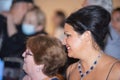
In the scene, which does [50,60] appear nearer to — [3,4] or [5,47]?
[5,47]

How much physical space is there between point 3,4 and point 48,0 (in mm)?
967

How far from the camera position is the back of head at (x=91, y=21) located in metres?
1.56

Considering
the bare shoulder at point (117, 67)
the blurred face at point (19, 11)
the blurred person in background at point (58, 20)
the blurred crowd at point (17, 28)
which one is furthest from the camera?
the blurred person in background at point (58, 20)

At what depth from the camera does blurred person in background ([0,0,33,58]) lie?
318 cm

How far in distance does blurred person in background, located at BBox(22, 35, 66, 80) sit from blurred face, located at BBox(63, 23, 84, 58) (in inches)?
3.8

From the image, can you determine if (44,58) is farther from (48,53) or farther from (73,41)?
(73,41)

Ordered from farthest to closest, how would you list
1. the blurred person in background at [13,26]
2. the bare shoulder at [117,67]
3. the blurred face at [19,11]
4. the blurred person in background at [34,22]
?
1. the blurred face at [19,11]
2. the blurred person in background at [34,22]
3. the blurred person in background at [13,26]
4. the bare shoulder at [117,67]

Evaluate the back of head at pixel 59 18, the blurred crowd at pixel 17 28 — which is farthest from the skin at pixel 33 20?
the back of head at pixel 59 18

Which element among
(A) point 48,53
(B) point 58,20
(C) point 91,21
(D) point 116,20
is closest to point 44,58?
(A) point 48,53

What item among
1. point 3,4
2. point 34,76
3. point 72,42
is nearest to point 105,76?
point 72,42

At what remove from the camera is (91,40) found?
1.59 metres

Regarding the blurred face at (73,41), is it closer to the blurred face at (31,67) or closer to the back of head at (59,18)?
the blurred face at (31,67)

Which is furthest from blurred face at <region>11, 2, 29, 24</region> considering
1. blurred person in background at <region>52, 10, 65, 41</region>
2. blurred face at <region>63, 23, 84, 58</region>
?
blurred face at <region>63, 23, 84, 58</region>

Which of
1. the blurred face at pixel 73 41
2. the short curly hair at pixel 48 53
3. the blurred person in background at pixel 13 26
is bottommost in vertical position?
the blurred person in background at pixel 13 26
